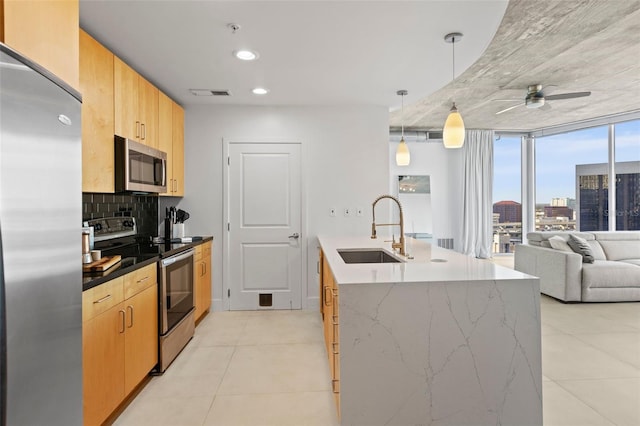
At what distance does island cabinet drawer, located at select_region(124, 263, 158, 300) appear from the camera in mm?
2117

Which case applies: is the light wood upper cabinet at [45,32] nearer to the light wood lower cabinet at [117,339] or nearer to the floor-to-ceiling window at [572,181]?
the light wood lower cabinet at [117,339]

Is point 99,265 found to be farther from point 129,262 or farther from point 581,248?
point 581,248

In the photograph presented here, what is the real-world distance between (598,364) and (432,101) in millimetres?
3688

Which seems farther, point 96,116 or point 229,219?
point 229,219

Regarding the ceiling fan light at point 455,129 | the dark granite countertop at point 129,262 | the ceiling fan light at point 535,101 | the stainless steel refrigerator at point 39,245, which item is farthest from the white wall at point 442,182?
the stainless steel refrigerator at point 39,245

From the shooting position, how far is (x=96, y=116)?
230 cm

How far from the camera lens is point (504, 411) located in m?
1.78

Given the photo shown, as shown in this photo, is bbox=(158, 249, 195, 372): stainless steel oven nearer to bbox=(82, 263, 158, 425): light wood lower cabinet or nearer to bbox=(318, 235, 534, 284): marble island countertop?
bbox=(82, 263, 158, 425): light wood lower cabinet

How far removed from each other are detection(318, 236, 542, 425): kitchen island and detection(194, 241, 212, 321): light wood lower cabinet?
2295 mm

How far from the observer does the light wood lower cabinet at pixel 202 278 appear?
11.9 ft

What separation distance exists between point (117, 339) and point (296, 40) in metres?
2.27

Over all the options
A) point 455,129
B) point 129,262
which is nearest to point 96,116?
point 129,262

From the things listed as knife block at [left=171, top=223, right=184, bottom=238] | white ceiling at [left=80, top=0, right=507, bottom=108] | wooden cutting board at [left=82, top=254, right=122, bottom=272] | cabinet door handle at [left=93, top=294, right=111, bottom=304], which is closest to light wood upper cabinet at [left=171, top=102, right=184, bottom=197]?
white ceiling at [left=80, top=0, right=507, bottom=108]

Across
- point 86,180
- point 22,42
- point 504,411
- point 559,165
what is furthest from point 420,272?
point 559,165
